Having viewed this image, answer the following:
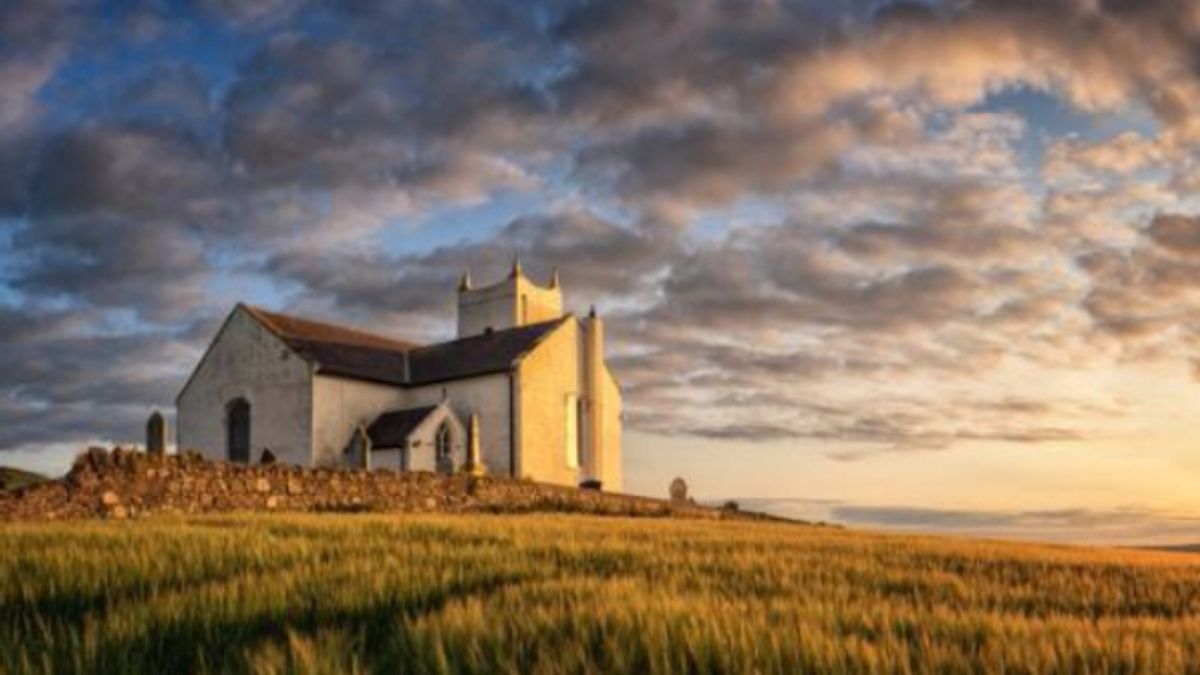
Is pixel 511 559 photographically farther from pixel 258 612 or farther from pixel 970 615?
pixel 970 615

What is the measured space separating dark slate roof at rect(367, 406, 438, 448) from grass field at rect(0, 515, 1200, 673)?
35.0 meters

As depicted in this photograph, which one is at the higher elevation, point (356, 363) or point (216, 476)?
point (356, 363)

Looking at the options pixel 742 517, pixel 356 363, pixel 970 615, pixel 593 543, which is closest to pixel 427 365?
pixel 356 363

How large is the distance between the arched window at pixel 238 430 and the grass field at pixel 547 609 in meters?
39.1

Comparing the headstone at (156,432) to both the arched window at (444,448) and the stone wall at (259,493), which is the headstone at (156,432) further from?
the arched window at (444,448)

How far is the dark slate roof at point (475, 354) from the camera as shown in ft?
168

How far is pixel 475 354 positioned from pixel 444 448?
5748 millimetres

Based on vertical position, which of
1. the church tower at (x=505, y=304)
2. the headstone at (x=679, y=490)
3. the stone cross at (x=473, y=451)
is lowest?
the headstone at (x=679, y=490)

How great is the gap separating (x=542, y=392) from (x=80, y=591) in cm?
4285

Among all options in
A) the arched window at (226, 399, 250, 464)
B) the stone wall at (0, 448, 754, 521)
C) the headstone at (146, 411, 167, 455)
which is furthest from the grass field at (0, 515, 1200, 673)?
the arched window at (226, 399, 250, 464)

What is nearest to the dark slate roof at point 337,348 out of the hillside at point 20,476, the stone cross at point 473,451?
the stone cross at point 473,451

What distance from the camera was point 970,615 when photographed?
19.8 ft

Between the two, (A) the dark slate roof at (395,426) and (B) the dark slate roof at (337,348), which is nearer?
(A) the dark slate roof at (395,426)

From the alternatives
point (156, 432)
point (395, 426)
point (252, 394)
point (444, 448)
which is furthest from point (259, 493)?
point (252, 394)
